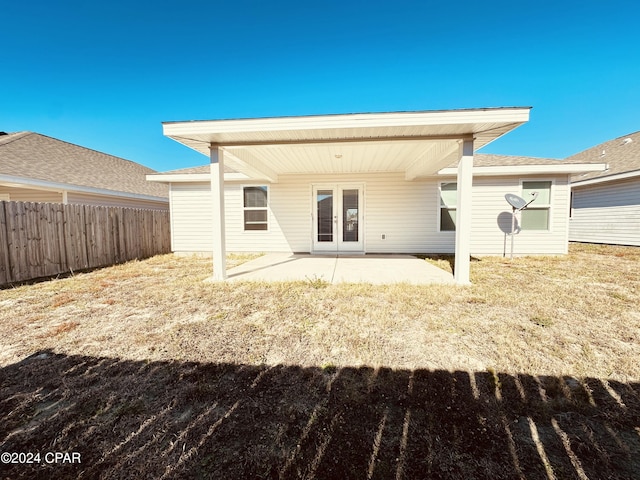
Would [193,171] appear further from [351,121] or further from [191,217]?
[351,121]

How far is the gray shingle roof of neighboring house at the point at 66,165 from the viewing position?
321 inches

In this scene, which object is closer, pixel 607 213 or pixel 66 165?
pixel 66 165

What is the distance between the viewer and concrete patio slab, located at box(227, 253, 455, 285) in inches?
193

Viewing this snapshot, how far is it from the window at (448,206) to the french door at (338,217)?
256 cm

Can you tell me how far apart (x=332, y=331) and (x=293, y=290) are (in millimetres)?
1597

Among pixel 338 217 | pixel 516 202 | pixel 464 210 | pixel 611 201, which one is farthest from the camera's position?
pixel 611 201

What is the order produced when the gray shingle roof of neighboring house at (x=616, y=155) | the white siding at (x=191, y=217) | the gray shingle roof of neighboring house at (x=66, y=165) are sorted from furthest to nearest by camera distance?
the gray shingle roof of neighboring house at (x=616, y=155), the white siding at (x=191, y=217), the gray shingle roof of neighboring house at (x=66, y=165)

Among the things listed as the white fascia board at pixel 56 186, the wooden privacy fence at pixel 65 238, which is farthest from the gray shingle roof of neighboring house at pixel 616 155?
the white fascia board at pixel 56 186

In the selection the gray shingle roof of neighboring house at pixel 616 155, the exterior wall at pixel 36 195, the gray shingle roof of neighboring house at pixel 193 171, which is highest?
the gray shingle roof of neighboring house at pixel 616 155

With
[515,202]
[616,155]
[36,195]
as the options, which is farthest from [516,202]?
[36,195]

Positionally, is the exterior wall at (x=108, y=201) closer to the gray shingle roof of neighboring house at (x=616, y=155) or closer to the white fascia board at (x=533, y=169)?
the white fascia board at (x=533, y=169)

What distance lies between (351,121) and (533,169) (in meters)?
6.48

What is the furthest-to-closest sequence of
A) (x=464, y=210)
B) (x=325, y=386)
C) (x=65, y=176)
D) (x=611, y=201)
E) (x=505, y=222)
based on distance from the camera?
(x=611, y=201) < (x=65, y=176) < (x=505, y=222) < (x=464, y=210) < (x=325, y=386)

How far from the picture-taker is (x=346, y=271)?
5.64m
